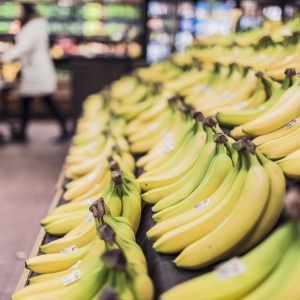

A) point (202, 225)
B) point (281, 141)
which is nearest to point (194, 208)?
point (202, 225)

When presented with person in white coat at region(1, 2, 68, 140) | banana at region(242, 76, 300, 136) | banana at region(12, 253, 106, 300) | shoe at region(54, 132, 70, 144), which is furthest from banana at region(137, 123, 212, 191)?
shoe at region(54, 132, 70, 144)

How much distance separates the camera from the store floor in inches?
134

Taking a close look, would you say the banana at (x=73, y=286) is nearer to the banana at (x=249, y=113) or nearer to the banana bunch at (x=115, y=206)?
the banana bunch at (x=115, y=206)

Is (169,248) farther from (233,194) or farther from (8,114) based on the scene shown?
(8,114)

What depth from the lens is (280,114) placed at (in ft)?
6.40

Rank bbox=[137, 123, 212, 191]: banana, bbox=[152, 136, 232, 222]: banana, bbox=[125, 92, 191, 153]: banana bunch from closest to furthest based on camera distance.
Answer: bbox=[152, 136, 232, 222]: banana, bbox=[137, 123, 212, 191]: banana, bbox=[125, 92, 191, 153]: banana bunch

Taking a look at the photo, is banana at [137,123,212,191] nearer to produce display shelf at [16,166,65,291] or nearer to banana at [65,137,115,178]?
produce display shelf at [16,166,65,291]

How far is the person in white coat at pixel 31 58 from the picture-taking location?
252 inches

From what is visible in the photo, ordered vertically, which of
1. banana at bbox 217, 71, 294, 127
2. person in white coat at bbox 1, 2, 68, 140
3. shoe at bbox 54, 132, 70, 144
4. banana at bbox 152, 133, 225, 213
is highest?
banana at bbox 217, 71, 294, 127

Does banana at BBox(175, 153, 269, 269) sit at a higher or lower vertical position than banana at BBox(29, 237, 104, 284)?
higher

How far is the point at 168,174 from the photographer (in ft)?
6.96

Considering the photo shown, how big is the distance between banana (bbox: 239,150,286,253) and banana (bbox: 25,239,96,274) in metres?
0.53

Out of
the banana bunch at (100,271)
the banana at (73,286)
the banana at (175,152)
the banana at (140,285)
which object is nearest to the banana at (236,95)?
the banana at (175,152)

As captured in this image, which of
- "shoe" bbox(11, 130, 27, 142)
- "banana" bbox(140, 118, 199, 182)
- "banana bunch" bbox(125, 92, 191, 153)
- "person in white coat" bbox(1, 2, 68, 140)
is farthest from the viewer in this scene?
"shoe" bbox(11, 130, 27, 142)
